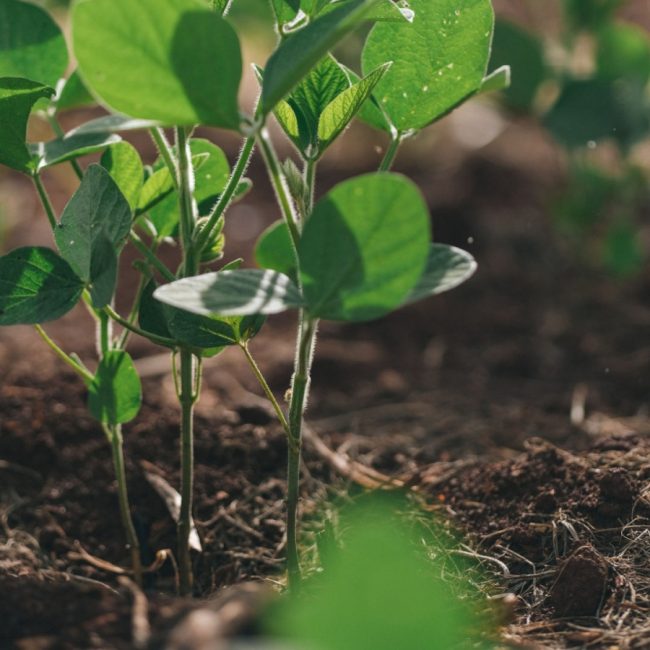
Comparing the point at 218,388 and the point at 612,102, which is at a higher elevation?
the point at 612,102

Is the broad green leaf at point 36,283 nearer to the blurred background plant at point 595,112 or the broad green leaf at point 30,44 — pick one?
the broad green leaf at point 30,44

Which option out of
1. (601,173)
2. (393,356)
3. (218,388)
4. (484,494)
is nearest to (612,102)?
(601,173)

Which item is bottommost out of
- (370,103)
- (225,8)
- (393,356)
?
(393,356)

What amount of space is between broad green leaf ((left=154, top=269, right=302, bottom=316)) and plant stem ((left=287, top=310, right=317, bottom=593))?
57mm

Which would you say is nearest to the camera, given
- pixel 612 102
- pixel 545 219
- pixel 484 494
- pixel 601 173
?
pixel 484 494

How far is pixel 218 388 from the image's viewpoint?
195cm

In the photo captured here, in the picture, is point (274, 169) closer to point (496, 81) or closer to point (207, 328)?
point (207, 328)

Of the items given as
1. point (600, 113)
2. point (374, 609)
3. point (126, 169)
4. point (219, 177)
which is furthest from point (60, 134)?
point (600, 113)

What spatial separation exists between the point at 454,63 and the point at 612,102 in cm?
170

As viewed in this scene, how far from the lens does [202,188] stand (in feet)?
3.92

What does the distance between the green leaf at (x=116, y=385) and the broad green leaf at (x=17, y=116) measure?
24 cm

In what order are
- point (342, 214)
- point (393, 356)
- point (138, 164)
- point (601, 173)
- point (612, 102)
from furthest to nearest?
point (601, 173) → point (612, 102) → point (393, 356) → point (138, 164) → point (342, 214)

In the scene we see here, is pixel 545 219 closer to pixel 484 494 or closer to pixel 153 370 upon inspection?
pixel 153 370

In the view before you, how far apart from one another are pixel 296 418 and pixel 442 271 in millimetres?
249
